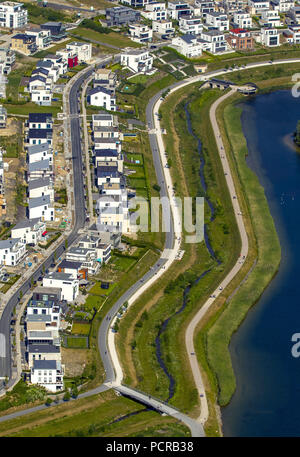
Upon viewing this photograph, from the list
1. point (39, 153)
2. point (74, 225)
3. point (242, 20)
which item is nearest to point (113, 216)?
point (74, 225)

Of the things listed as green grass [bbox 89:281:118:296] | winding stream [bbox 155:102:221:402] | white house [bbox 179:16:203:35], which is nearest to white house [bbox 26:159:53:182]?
winding stream [bbox 155:102:221:402]

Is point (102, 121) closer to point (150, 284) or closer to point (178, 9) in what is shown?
point (150, 284)

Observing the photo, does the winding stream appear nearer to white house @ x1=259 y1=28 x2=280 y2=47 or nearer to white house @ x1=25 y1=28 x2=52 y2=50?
white house @ x1=25 y1=28 x2=52 y2=50

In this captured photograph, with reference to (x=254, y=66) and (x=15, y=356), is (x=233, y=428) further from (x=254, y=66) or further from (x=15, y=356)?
(x=254, y=66)

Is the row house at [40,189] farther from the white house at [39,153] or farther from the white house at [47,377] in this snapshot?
the white house at [47,377]

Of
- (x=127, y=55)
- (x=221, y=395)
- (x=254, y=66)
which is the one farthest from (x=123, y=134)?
(x=221, y=395)

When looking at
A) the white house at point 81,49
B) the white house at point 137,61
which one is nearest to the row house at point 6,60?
the white house at point 81,49
